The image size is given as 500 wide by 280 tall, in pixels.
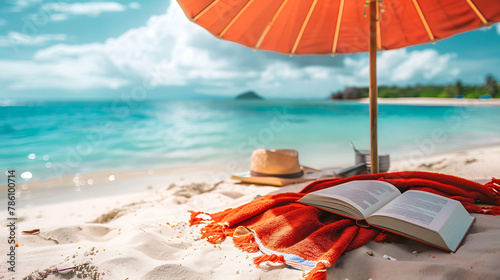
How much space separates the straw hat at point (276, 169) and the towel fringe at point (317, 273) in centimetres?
162

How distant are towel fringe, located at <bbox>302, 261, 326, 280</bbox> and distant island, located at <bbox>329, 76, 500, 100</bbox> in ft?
59.2

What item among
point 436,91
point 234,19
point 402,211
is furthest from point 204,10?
point 436,91

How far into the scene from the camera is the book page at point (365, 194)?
1.32 m

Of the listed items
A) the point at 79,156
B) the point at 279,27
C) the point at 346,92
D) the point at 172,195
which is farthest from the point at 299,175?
the point at 346,92

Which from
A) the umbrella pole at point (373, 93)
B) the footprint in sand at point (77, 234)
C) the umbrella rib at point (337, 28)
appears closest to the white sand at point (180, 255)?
the footprint in sand at point (77, 234)

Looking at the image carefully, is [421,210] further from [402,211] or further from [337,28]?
[337,28]

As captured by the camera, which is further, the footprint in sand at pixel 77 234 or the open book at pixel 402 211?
the footprint in sand at pixel 77 234

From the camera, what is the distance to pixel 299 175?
2.73 meters

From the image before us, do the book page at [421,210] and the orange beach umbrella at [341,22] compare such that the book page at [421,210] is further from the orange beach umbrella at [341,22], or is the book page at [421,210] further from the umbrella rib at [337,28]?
the umbrella rib at [337,28]

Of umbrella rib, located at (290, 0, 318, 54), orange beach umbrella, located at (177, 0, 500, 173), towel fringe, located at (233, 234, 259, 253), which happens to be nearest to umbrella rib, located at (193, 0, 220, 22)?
orange beach umbrella, located at (177, 0, 500, 173)

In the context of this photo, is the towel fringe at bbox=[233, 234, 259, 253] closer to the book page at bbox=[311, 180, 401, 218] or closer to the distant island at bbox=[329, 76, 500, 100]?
the book page at bbox=[311, 180, 401, 218]

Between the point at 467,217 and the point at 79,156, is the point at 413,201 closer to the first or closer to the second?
the point at 467,217

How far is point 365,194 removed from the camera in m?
1.41

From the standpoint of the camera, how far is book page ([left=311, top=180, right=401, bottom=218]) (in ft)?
4.32
